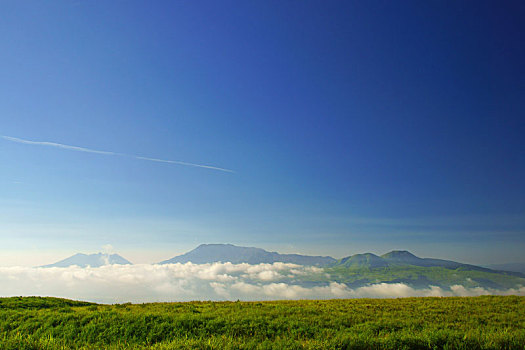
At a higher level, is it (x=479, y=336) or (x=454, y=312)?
(x=479, y=336)

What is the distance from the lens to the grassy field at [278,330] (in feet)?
36.5

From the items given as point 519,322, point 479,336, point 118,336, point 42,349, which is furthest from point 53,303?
point 519,322

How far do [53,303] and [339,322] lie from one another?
22833 mm

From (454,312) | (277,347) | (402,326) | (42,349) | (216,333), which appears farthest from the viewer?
(454,312)

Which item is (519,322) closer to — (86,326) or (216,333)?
(216,333)

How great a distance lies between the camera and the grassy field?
11133 mm

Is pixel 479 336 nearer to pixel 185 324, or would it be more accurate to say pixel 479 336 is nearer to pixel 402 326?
pixel 402 326

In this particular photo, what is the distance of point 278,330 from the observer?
14.9 metres

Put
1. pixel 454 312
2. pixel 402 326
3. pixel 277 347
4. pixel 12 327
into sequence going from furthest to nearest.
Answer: pixel 454 312
pixel 12 327
pixel 402 326
pixel 277 347

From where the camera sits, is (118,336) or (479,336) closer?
(479,336)

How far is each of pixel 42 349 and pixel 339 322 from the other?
43.4 ft

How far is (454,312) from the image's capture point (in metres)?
21.2

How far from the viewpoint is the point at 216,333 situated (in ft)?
48.1

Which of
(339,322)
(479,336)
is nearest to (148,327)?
(339,322)
